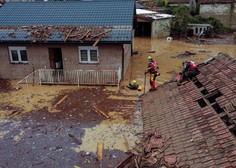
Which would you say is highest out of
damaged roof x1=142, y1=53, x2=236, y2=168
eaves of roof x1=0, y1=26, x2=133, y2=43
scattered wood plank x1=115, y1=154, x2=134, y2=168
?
eaves of roof x1=0, y1=26, x2=133, y2=43

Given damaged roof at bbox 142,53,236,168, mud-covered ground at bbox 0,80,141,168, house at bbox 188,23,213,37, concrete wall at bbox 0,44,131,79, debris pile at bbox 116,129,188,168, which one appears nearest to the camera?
damaged roof at bbox 142,53,236,168

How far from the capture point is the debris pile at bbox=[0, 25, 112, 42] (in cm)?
1531

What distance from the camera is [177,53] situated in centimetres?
2492

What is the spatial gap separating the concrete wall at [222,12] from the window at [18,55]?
29966mm

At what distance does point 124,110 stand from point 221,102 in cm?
499

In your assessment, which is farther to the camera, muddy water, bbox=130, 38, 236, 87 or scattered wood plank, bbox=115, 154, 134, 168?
muddy water, bbox=130, 38, 236, 87

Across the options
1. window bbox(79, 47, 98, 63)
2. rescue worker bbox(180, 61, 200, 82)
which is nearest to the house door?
window bbox(79, 47, 98, 63)

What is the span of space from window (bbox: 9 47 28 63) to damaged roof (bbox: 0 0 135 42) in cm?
79

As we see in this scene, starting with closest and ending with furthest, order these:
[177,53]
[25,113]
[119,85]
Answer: [25,113]
[119,85]
[177,53]

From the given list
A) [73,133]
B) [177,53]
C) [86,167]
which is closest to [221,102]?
[86,167]

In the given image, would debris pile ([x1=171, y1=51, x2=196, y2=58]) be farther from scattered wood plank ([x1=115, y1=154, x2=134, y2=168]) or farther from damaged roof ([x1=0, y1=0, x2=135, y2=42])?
scattered wood plank ([x1=115, y1=154, x2=134, y2=168])

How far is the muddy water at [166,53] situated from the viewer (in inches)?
742

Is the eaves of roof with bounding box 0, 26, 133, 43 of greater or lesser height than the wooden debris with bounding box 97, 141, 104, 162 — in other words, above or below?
above

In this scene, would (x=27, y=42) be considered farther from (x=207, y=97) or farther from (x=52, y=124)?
(x=207, y=97)
